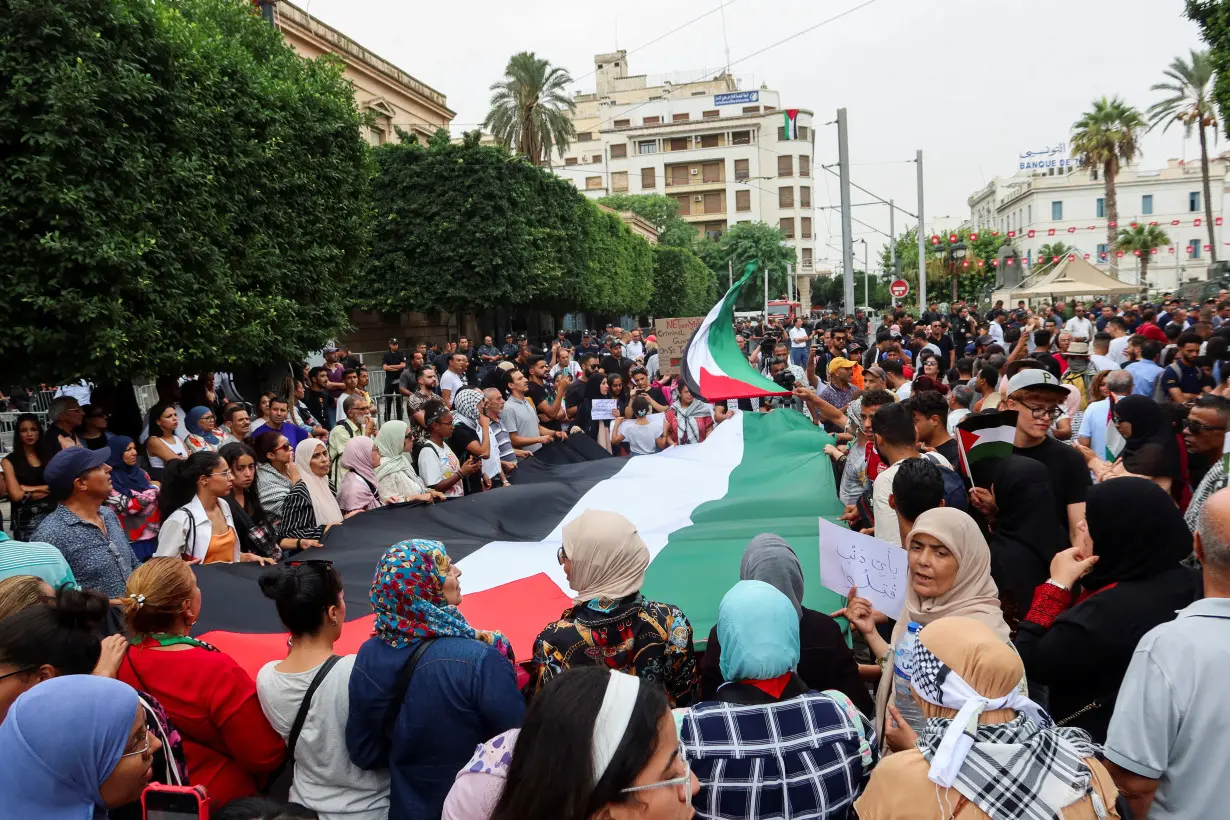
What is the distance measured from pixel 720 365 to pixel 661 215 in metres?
65.6

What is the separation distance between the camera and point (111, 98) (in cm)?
898

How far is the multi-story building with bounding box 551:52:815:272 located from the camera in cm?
8825

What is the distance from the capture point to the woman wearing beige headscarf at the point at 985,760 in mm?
2084

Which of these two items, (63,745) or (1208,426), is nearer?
(63,745)

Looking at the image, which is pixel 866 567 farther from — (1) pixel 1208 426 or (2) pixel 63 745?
(1) pixel 1208 426

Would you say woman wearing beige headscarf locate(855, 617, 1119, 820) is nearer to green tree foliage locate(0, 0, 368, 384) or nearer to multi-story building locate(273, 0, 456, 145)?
green tree foliage locate(0, 0, 368, 384)

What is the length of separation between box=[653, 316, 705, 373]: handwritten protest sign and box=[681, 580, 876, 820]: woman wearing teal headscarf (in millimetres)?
11795

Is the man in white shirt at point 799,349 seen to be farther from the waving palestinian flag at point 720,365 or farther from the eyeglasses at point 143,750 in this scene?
the eyeglasses at point 143,750

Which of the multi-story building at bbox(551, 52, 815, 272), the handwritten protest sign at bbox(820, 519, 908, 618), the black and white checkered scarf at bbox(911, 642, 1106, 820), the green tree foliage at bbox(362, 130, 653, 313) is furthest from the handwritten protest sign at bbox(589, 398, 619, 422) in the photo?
the multi-story building at bbox(551, 52, 815, 272)

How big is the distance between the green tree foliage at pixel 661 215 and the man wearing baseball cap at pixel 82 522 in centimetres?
6795

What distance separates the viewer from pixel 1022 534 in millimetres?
4234

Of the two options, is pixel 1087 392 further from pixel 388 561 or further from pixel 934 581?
pixel 388 561

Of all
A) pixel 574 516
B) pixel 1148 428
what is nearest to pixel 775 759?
pixel 1148 428

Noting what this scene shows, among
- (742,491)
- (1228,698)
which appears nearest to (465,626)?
(1228,698)
